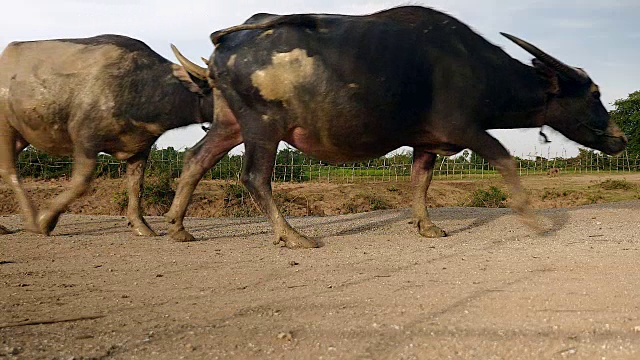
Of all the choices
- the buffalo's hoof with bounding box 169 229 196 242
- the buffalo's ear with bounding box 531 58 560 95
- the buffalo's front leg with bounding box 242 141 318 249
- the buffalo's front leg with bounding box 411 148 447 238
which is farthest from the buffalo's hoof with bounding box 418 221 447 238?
the buffalo's hoof with bounding box 169 229 196 242

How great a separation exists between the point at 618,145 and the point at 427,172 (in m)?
1.95

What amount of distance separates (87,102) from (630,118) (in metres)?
32.5

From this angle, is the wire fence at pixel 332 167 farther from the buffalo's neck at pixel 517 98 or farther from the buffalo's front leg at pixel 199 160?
the buffalo's front leg at pixel 199 160

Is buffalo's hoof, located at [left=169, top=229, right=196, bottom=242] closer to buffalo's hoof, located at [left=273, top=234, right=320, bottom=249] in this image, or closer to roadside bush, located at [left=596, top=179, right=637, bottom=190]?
buffalo's hoof, located at [left=273, top=234, right=320, bottom=249]

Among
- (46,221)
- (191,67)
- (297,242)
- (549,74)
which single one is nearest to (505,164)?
(549,74)

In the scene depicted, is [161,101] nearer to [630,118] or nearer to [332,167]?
[332,167]

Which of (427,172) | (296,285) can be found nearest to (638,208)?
(427,172)

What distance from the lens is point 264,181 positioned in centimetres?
637

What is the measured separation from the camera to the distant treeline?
17.4m

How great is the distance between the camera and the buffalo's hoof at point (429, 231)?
7.07m

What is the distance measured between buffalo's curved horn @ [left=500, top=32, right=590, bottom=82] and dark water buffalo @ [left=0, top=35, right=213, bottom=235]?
318 centimetres

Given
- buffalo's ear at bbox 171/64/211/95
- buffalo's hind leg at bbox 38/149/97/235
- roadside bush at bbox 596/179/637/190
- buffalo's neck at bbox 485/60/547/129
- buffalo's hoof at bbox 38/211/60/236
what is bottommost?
roadside bush at bbox 596/179/637/190

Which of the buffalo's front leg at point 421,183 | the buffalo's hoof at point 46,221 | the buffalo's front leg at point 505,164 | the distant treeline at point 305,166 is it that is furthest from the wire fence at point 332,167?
the buffalo's hoof at point 46,221

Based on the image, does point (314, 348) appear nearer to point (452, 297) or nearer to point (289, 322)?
point (289, 322)
